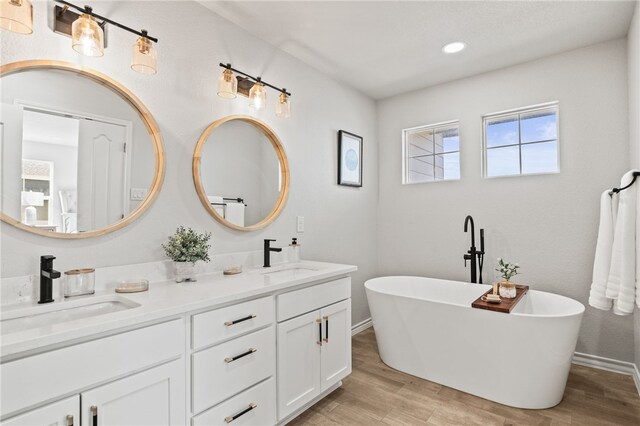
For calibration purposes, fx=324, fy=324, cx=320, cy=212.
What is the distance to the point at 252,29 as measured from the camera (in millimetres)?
2402

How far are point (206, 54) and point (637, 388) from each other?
3.80 meters

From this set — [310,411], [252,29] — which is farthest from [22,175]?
[310,411]

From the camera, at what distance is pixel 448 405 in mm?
2141

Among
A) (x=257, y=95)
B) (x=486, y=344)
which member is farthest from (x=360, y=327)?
(x=257, y=95)

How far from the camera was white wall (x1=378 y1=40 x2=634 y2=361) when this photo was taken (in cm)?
263

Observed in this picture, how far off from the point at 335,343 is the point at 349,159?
6.24 ft

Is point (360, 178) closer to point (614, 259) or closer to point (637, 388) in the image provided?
point (614, 259)

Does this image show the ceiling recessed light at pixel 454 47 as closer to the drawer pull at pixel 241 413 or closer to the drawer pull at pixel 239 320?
the drawer pull at pixel 239 320

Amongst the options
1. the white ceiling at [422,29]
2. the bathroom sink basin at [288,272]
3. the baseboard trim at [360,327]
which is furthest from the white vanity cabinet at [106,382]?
the baseboard trim at [360,327]

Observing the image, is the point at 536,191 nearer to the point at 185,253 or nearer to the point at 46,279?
the point at 185,253

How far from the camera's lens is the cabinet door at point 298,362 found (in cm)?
181

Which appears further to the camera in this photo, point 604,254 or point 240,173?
point 240,173

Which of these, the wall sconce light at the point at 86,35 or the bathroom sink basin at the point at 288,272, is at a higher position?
the wall sconce light at the point at 86,35

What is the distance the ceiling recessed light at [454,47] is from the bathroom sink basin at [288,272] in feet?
6.98
